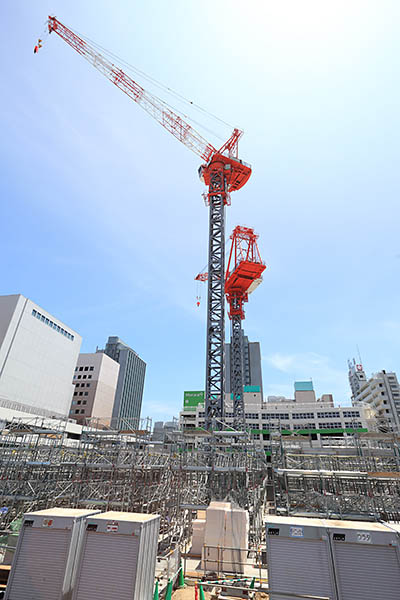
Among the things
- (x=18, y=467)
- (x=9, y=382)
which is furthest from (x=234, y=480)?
(x=9, y=382)

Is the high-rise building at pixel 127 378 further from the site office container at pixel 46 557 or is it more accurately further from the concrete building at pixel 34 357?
the site office container at pixel 46 557

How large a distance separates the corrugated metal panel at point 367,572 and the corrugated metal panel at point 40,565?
603cm

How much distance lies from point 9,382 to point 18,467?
2859 cm

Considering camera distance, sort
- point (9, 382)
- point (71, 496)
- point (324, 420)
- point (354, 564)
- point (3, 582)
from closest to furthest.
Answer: point (354, 564), point (3, 582), point (71, 496), point (9, 382), point (324, 420)

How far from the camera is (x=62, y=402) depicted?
2331 inches

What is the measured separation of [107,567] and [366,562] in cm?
562

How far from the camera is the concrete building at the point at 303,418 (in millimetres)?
67000

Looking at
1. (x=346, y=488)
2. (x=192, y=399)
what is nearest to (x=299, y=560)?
(x=346, y=488)

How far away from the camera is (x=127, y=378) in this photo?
456 ft

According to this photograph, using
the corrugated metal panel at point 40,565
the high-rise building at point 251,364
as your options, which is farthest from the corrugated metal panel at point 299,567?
the high-rise building at point 251,364

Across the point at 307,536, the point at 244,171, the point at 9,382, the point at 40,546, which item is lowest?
the point at 40,546

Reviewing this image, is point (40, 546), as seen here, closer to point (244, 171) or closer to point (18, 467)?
point (18, 467)

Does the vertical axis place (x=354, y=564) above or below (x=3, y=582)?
above

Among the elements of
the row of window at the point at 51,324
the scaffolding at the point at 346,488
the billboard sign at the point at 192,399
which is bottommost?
the scaffolding at the point at 346,488
